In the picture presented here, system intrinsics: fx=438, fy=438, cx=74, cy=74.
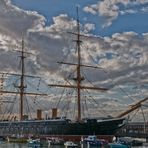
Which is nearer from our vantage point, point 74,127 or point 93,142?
point 93,142

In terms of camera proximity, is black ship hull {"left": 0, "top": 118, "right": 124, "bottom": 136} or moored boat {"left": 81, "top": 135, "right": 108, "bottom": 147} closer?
moored boat {"left": 81, "top": 135, "right": 108, "bottom": 147}

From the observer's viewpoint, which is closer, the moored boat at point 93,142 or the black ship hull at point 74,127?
the moored boat at point 93,142

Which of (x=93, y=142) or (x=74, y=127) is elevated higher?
(x=74, y=127)

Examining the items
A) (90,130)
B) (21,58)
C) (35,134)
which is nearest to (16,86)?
(21,58)

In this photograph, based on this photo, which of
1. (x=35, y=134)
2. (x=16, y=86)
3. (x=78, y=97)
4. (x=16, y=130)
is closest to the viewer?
(x=78, y=97)

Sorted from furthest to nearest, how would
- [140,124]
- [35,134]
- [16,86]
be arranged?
[140,124]
[16,86]
[35,134]

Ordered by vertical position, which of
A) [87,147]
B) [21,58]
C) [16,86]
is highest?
[21,58]

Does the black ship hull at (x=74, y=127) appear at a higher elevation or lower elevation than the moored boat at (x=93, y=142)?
higher

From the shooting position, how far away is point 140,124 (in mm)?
165500

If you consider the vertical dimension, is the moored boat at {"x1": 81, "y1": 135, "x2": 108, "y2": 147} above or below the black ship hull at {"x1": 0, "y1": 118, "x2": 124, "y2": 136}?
below

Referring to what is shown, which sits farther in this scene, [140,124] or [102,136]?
[140,124]

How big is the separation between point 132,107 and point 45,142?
71.3 feet

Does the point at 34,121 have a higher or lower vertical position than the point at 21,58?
lower

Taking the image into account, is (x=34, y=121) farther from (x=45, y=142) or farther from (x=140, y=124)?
(x=140, y=124)
